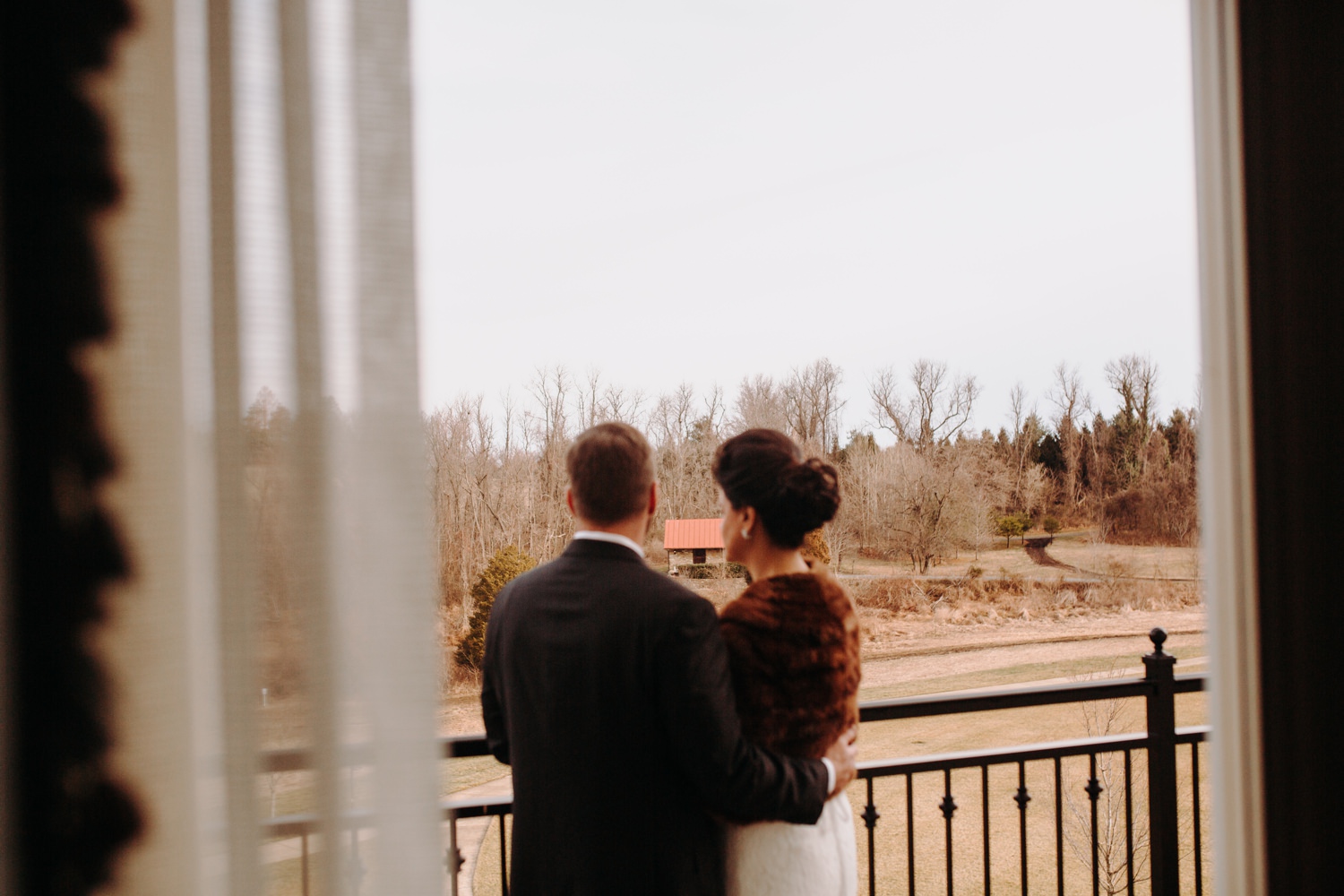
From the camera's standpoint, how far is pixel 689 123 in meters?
6.78

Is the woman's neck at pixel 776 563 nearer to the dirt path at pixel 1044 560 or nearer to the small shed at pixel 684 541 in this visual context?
the small shed at pixel 684 541

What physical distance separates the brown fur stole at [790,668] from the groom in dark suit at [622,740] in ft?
0.18

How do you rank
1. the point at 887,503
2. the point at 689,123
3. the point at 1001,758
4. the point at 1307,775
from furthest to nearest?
the point at 887,503 → the point at 689,123 → the point at 1001,758 → the point at 1307,775

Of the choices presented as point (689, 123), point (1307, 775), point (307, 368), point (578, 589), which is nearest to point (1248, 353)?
point (1307, 775)

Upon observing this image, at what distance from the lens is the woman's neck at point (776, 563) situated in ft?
3.75

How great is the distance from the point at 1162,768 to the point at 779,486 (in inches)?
49.9

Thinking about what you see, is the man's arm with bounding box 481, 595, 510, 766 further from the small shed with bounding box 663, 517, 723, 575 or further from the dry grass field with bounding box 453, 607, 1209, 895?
the dry grass field with bounding box 453, 607, 1209, 895

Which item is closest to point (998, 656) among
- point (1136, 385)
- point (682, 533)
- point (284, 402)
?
point (1136, 385)

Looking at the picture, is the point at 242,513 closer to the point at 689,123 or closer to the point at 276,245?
the point at 276,245

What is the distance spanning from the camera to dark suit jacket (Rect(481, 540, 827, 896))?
912mm

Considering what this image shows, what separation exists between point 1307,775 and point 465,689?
3.65 metres

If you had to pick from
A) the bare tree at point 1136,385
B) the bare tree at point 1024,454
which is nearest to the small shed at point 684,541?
the bare tree at point 1024,454

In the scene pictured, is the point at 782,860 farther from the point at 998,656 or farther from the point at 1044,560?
the point at 998,656

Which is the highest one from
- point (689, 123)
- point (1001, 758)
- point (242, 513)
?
point (689, 123)
